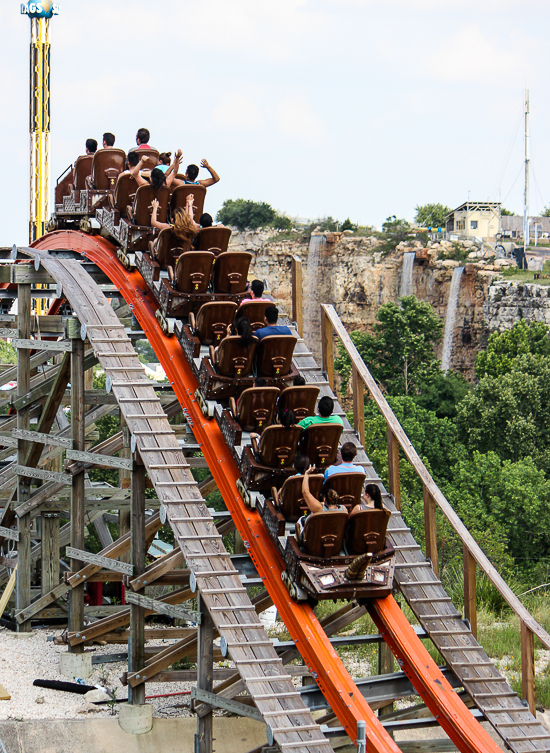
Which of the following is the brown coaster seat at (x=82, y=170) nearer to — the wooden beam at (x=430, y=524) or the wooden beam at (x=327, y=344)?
the wooden beam at (x=327, y=344)

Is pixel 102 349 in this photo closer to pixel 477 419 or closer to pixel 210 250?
pixel 210 250

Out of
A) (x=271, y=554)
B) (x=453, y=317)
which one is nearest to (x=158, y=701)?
(x=271, y=554)

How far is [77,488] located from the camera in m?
11.9

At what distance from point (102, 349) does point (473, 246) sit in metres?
57.8

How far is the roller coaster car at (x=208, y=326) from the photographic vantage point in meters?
10.6

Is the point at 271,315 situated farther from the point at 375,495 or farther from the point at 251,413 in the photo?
the point at 375,495

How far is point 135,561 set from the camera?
10.6 m

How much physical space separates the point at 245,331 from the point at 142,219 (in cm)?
329

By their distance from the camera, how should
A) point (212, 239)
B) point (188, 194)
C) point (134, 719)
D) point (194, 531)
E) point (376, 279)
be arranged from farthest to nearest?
point (376, 279)
point (188, 194)
point (212, 239)
point (134, 719)
point (194, 531)

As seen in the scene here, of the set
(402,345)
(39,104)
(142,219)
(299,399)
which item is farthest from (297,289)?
(402,345)

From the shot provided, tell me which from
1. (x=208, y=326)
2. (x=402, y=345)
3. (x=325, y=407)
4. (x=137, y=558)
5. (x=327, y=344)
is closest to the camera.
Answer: (x=325, y=407)

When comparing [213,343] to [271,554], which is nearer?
[271,554]

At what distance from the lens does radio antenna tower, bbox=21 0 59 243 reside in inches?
1308

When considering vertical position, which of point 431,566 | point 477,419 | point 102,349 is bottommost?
point 477,419
